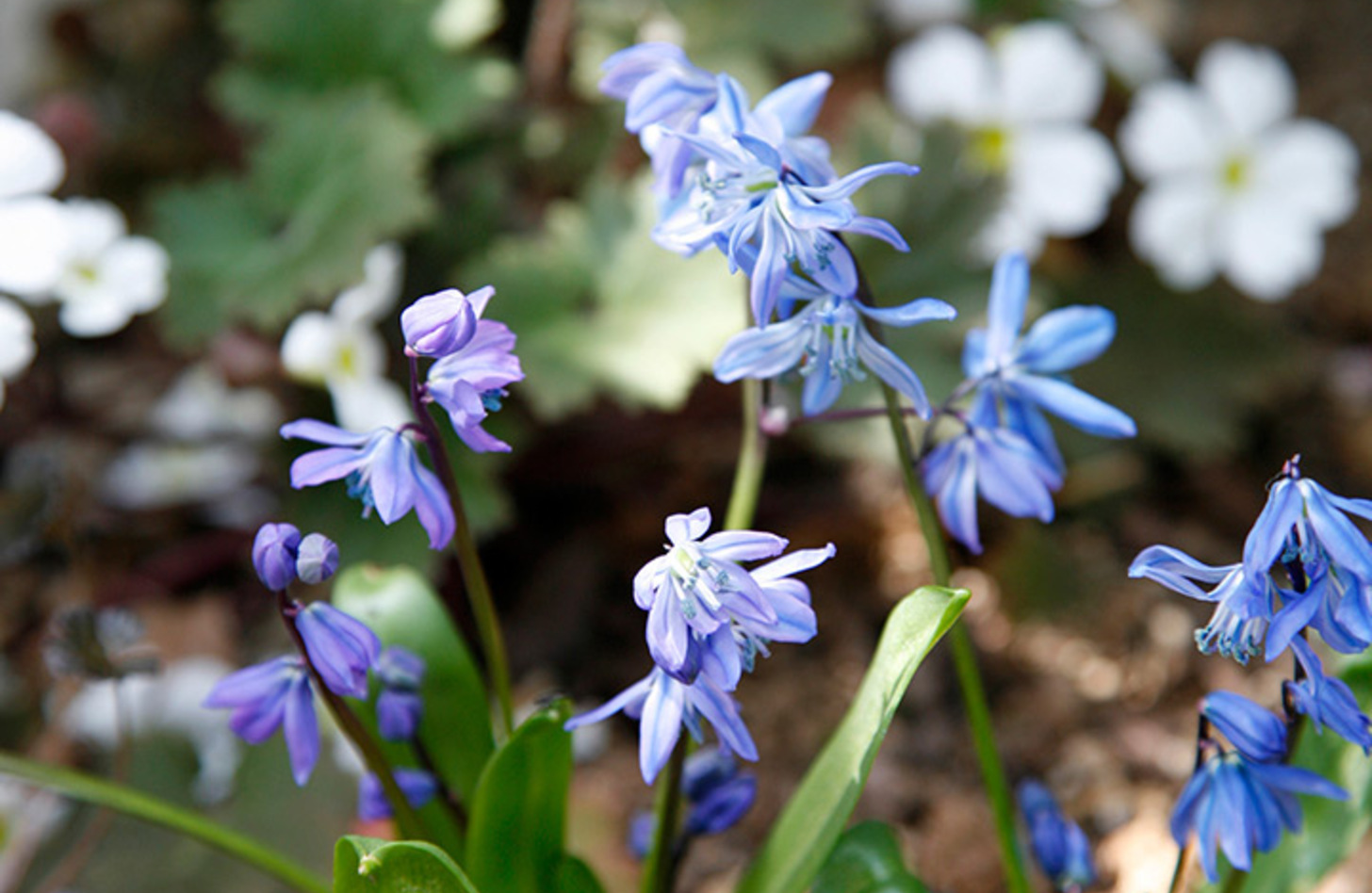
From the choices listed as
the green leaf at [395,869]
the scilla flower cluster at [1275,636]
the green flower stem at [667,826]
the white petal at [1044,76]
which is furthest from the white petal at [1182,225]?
the green leaf at [395,869]

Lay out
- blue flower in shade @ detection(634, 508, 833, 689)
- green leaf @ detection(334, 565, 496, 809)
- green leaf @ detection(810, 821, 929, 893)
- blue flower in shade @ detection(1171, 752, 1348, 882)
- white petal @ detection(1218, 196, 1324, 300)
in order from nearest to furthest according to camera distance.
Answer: blue flower in shade @ detection(634, 508, 833, 689)
blue flower in shade @ detection(1171, 752, 1348, 882)
green leaf @ detection(810, 821, 929, 893)
green leaf @ detection(334, 565, 496, 809)
white petal @ detection(1218, 196, 1324, 300)

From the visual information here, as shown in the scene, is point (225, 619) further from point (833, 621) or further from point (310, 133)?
point (833, 621)

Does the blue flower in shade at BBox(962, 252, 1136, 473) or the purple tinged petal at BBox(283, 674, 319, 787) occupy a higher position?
the blue flower in shade at BBox(962, 252, 1136, 473)

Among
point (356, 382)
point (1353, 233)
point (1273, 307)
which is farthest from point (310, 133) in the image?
point (1353, 233)

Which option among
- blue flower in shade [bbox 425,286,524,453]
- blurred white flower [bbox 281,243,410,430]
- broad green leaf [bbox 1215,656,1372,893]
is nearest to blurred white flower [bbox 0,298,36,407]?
blurred white flower [bbox 281,243,410,430]

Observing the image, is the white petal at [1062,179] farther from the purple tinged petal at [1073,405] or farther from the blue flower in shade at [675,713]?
the blue flower in shade at [675,713]

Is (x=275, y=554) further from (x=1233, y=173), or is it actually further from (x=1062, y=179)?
(x=1233, y=173)

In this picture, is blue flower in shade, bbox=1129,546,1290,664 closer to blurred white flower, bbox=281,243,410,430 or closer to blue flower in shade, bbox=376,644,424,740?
blue flower in shade, bbox=376,644,424,740
